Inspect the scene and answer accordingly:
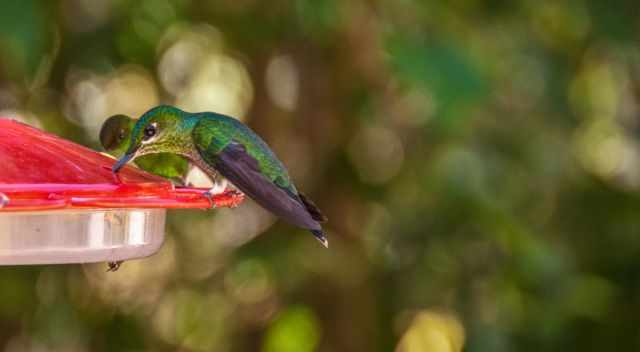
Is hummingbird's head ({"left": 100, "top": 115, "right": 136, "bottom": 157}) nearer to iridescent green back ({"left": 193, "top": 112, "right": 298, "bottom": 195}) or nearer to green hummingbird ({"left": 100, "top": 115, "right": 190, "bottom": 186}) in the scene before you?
green hummingbird ({"left": 100, "top": 115, "right": 190, "bottom": 186})

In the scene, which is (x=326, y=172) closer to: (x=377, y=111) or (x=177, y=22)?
(x=377, y=111)

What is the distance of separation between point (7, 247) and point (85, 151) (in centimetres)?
32

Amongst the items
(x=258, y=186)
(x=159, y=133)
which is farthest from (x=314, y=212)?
(x=159, y=133)

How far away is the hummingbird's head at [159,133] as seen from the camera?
6.45ft

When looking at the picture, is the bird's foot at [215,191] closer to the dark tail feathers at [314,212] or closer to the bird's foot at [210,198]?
the bird's foot at [210,198]

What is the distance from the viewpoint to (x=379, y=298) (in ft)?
14.8

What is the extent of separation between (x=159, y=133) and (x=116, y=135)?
0.93 ft

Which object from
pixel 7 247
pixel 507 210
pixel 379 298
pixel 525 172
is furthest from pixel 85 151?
pixel 525 172

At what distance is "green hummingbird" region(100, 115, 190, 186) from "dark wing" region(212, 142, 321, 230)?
0.18 metres

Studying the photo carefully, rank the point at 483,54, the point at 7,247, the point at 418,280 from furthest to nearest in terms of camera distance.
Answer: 1. the point at 418,280
2. the point at 483,54
3. the point at 7,247

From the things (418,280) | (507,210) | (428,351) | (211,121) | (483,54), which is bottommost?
(428,351)

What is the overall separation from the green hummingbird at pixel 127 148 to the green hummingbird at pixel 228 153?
0.08m

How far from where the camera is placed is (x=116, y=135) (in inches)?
90.7

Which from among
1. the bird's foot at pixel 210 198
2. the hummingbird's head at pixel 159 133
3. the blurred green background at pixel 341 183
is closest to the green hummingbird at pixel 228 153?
the hummingbird's head at pixel 159 133
